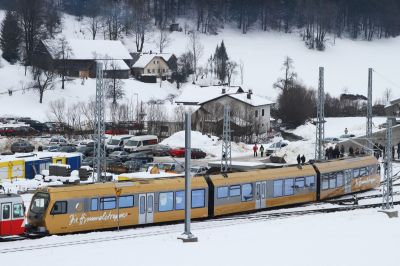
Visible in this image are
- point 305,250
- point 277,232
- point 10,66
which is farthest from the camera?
point 10,66

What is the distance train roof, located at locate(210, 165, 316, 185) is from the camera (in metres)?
32.7

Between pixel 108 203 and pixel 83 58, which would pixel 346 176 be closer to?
pixel 108 203

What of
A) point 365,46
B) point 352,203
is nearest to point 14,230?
point 352,203

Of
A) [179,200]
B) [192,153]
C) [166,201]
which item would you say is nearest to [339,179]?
[179,200]

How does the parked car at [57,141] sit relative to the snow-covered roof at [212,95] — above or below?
below

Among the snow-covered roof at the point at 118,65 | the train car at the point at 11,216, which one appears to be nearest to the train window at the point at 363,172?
the train car at the point at 11,216

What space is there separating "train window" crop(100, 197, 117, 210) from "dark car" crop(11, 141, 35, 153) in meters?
32.6

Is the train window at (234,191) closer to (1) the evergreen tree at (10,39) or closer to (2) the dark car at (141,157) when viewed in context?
(2) the dark car at (141,157)

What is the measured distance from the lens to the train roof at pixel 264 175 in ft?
107

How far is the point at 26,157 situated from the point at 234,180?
1928cm

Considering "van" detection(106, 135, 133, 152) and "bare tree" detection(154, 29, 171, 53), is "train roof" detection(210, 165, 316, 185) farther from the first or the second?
"bare tree" detection(154, 29, 171, 53)

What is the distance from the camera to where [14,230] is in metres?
27.1

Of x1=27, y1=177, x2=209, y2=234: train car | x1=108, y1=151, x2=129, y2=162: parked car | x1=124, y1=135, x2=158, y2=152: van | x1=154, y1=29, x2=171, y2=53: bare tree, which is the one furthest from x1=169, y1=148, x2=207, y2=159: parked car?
x1=154, y1=29, x2=171, y2=53: bare tree

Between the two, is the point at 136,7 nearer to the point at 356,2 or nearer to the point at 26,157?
the point at 356,2
